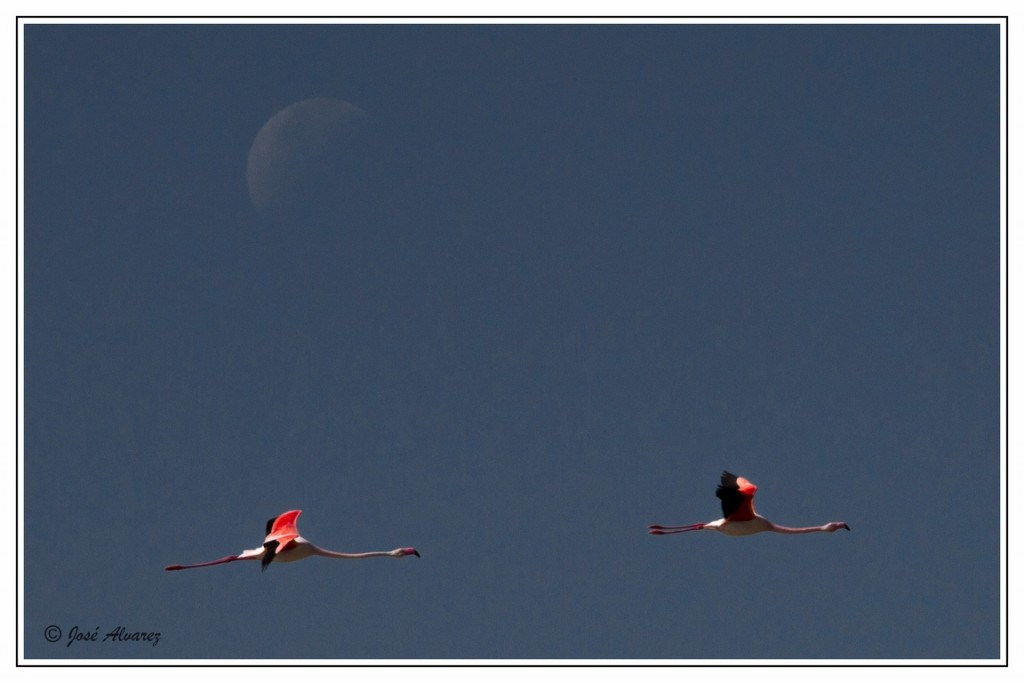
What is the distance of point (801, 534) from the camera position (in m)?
41.7

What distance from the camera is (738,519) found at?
134 feet

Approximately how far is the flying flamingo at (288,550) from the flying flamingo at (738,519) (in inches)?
183

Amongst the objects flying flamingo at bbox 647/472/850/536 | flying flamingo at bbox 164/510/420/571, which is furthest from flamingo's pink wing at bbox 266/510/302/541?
flying flamingo at bbox 647/472/850/536

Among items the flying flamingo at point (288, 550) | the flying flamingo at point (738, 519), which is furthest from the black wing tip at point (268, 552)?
the flying flamingo at point (738, 519)

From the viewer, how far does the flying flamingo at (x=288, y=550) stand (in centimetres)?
4053

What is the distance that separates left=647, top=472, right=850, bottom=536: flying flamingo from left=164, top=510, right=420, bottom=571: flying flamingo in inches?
183

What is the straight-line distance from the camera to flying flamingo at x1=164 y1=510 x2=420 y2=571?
40531 mm

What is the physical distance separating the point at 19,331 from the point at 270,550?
16.7ft

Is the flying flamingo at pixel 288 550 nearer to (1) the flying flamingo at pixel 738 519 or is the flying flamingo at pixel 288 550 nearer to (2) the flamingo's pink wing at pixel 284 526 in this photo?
(2) the flamingo's pink wing at pixel 284 526

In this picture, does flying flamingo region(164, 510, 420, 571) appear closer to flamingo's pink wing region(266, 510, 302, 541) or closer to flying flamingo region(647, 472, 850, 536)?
flamingo's pink wing region(266, 510, 302, 541)
